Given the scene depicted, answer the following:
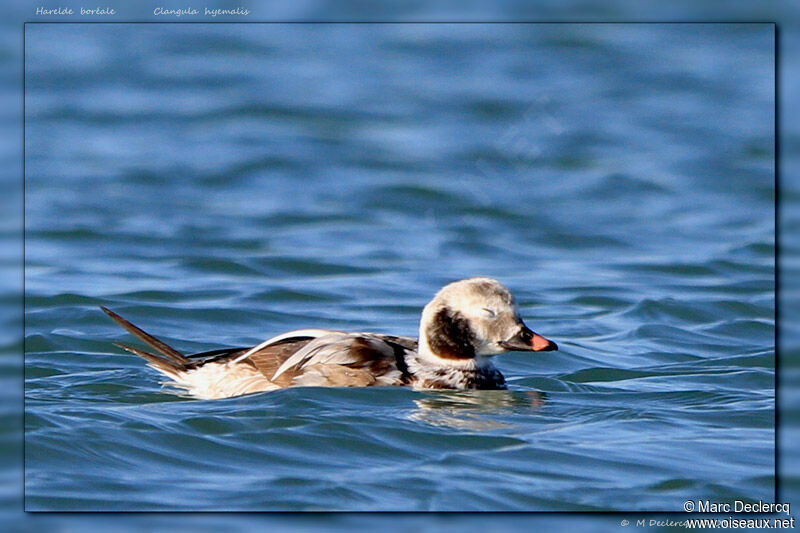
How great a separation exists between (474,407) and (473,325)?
50 centimetres

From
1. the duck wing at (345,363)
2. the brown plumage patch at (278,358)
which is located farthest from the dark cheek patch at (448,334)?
the brown plumage patch at (278,358)

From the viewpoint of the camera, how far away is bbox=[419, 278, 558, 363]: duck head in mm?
7297

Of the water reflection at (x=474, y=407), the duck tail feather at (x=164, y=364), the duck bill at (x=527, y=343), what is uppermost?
the duck bill at (x=527, y=343)

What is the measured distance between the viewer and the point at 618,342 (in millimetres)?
9125

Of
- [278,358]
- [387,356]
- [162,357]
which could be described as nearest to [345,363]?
[387,356]

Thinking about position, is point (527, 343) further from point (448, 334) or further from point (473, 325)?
point (448, 334)

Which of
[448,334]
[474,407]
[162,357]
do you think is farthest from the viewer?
[162,357]

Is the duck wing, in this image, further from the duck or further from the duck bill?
the duck bill

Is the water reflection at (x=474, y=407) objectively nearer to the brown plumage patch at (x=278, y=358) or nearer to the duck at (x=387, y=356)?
the duck at (x=387, y=356)

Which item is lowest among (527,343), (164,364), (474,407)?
(474,407)

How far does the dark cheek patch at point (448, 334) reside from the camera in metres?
7.34

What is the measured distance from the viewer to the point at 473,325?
7363 mm

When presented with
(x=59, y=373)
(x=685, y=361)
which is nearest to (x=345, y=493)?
(x=59, y=373)

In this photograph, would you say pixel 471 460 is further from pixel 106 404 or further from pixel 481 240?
pixel 481 240
